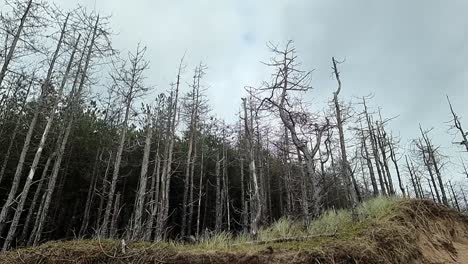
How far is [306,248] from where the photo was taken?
5023 mm

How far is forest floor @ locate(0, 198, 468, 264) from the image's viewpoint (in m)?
4.98

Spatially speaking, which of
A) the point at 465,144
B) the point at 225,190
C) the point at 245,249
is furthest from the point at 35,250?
the point at 465,144

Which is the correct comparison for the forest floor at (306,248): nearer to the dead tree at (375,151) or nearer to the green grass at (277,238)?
the green grass at (277,238)

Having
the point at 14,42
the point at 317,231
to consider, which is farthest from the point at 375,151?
the point at 14,42

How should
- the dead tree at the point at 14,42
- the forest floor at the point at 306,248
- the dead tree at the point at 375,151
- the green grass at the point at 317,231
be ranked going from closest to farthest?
the forest floor at the point at 306,248 → the green grass at the point at 317,231 → the dead tree at the point at 14,42 → the dead tree at the point at 375,151

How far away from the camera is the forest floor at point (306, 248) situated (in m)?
4.98

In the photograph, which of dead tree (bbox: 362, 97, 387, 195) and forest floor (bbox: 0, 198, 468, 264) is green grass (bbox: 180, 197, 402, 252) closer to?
forest floor (bbox: 0, 198, 468, 264)

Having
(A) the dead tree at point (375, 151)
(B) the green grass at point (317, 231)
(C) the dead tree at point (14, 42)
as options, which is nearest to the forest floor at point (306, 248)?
(B) the green grass at point (317, 231)

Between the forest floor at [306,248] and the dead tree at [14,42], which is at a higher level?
the dead tree at [14,42]

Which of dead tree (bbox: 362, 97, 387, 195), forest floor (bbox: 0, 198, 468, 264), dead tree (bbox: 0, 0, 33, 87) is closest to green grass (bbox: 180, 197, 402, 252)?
forest floor (bbox: 0, 198, 468, 264)

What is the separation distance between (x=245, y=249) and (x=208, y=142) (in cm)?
1787

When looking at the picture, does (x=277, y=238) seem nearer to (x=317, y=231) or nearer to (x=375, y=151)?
(x=317, y=231)

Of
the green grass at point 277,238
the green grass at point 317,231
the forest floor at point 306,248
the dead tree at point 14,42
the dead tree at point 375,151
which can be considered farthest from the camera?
the dead tree at point 375,151

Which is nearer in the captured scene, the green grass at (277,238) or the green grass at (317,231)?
the green grass at (277,238)
